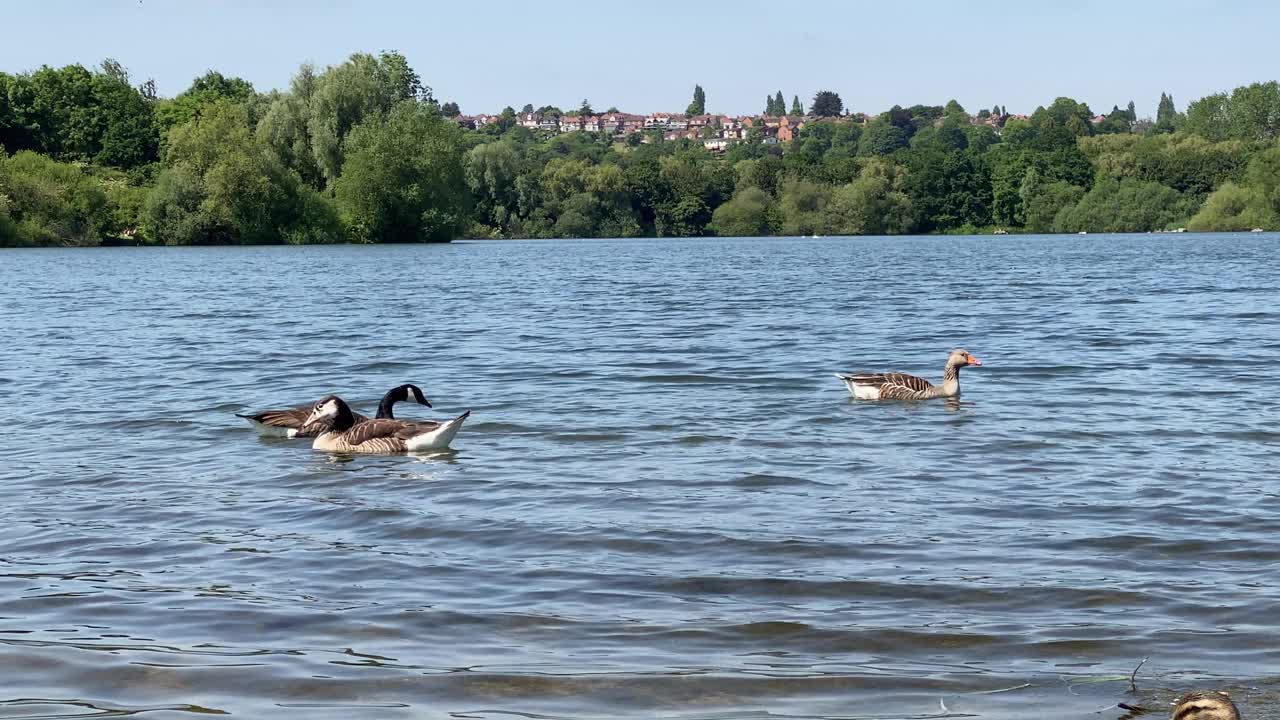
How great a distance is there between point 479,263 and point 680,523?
6534 cm

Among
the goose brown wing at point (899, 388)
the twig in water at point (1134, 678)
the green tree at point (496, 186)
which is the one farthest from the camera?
the green tree at point (496, 186)

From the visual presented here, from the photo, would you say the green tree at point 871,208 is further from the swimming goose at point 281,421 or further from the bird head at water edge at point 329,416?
the bird head at water edge at point 329,416

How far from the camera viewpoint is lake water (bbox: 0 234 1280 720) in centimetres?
715

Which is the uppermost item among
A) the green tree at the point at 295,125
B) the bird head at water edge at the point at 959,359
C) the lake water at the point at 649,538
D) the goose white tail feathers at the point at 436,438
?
the green tree at the point at 295,125

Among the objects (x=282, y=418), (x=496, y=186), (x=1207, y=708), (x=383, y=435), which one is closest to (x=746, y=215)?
(x=496, y=186)

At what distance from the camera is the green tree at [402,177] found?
9325 cm

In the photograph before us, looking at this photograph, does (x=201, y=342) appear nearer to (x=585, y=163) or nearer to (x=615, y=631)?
(x=615, y=631)

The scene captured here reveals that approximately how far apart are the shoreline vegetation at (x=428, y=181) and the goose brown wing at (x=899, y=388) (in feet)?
253

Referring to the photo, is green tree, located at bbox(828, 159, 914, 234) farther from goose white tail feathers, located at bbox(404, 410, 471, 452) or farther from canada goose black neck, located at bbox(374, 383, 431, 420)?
goose white tail feathers, located at bbox(404, 410, 471, 452)

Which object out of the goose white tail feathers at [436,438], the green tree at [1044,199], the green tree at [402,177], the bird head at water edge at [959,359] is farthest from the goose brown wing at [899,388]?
the green tree at [1044,199]

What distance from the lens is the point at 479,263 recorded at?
7556cm

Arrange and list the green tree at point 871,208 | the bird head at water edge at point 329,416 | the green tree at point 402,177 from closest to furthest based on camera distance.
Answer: the bird head at water edge at point 329,416, the green tree at point 402,177, the green tree at point 871,208

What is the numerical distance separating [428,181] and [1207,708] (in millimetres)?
93227

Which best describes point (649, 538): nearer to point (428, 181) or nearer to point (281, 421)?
point (281, 421)
